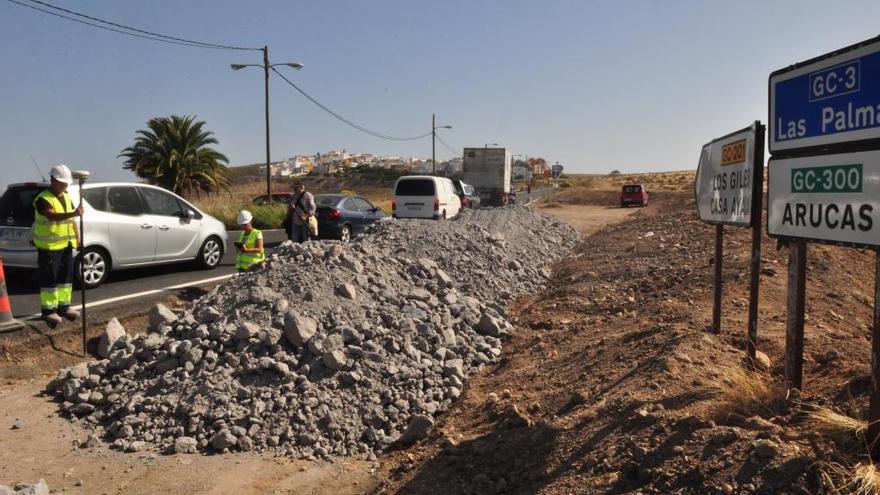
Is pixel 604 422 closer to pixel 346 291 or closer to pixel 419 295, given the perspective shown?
pixel 346 291

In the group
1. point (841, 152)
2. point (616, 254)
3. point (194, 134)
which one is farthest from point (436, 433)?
point (194, 134)

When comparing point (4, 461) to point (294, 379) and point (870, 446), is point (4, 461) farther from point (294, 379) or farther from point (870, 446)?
point (870, 446)

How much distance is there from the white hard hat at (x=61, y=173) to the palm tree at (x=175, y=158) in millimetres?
28790

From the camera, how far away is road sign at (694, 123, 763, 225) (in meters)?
4.71

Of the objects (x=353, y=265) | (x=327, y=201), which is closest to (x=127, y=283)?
(x=353, y=265)

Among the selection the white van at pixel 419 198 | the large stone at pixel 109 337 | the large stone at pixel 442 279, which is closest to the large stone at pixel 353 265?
the large stone at pixel 442 279

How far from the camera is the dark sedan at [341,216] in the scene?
16.5m

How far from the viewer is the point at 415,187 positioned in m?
20.5

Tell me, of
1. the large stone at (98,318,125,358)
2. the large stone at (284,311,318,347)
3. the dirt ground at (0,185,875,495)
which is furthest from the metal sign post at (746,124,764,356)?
the large stone at (98,318,125,358)

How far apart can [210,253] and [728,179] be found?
30.6 ft

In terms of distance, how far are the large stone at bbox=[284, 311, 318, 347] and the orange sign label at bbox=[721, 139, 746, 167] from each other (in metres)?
3.85

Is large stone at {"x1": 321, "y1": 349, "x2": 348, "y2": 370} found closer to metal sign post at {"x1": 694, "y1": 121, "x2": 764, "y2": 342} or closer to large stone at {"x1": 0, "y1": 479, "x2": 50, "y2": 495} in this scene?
large stone at {"x1": 0, "y1": 479, "x2": 50, "y2": 495}

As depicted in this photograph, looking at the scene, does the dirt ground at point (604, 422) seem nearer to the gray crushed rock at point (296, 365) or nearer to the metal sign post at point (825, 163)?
the gray crushed rock at point (296, 365)

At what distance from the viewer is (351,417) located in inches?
221
